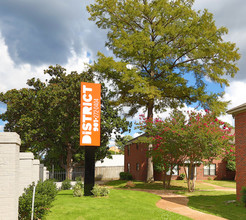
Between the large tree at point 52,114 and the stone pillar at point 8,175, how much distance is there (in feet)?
68.9

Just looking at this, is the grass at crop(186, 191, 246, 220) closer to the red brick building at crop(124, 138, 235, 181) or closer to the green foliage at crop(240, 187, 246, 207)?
the green foliage at crop(240, 187, 246, 207)

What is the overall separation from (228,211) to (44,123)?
75.3 ft

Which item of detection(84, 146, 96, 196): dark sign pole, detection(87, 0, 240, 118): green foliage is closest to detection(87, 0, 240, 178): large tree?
detection(87, 0, 240, 118): green foliage

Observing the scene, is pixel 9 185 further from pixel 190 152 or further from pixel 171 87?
pixel 171 87

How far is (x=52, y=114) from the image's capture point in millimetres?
31047

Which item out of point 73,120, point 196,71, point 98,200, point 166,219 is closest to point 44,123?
point 73,120

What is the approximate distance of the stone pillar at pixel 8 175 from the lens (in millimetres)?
8492

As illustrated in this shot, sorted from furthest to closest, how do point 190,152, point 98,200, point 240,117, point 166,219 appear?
point 190,152 < point 240,117 < point 98,200 < point 166,219

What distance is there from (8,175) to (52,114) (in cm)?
2297

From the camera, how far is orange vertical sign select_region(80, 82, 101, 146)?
2005cm

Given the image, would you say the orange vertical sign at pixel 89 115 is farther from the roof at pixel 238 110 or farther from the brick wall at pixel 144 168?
the brick wall at pixel 144 168

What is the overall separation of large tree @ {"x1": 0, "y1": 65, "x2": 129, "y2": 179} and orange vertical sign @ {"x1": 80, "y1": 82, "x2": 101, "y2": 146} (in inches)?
362

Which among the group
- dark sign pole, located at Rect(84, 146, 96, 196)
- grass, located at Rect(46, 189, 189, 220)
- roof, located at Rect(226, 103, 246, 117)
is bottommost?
grass, located at Rect(46, 189, 189, 220)

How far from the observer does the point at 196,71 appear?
34.3m
